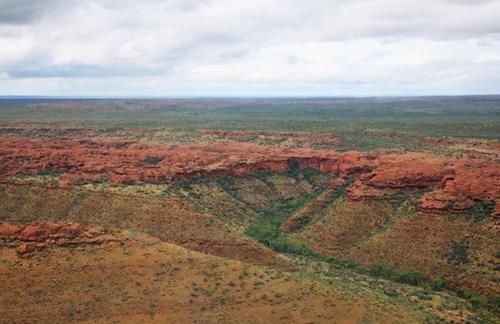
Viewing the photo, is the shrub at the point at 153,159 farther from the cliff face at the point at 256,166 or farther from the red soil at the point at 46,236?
the red soil at the point at 46,236

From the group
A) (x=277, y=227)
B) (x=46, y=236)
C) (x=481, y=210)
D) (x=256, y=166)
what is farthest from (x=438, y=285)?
(x=256, y=166)

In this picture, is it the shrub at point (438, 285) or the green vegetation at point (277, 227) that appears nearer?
the shrub at point (438, 285)

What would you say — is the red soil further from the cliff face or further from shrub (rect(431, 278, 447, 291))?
shrub (rect(431, 278, 447, 291))

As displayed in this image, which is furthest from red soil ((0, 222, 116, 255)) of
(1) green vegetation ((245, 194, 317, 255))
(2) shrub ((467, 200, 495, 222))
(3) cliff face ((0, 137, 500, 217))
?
(2) shrub ((467, 200, 495, 222))

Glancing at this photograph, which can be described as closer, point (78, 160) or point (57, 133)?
point (78, 160)

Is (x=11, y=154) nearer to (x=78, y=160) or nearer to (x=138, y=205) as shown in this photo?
(x=78, y=160)

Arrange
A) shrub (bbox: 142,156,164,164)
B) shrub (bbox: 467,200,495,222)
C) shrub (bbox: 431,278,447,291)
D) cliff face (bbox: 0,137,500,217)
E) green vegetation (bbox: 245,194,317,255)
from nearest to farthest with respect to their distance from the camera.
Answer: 1. shrub (bbox: 431,278,447,291)
2. shrub (bbox: 467,200,495,222)
3. green vegetation (bbox: 245,194,317,255)
4. cliff face (bbox: 0,137,500,217)
5. shrub (bbox: 142,156,164,164)

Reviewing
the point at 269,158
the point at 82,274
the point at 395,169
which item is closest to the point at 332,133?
the point at 269,158

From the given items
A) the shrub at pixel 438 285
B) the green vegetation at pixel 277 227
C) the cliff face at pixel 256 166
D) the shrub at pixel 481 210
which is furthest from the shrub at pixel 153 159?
the shrub at pixel 438 285
